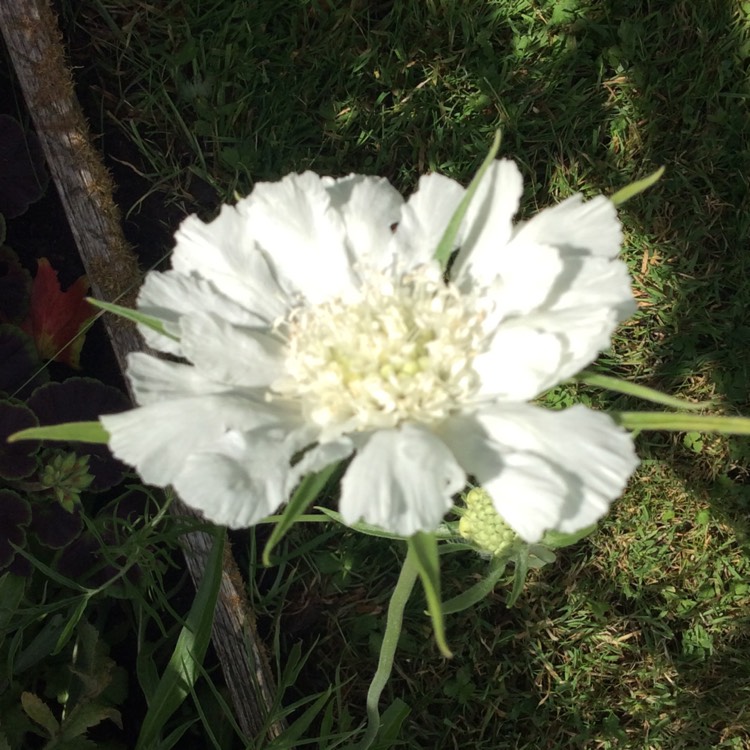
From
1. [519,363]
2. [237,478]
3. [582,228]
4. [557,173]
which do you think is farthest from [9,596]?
[557,173]

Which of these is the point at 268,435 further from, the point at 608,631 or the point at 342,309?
the point at 608,631

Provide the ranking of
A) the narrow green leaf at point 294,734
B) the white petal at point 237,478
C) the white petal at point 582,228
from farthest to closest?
the narrow green leaf at point 294,734
the white petal at point 582,228
the white petal at point 237,478

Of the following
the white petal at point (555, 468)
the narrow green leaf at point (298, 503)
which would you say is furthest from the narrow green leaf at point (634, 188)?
the narrow green leaf at point (298, 503)

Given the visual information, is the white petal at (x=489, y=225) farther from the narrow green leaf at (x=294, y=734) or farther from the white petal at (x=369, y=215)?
the narrow green leaf at (x=294, y=734)

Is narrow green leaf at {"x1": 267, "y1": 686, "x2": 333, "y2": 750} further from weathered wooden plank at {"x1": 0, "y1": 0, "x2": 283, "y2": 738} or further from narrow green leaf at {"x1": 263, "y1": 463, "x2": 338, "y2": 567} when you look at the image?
narrow green leaf at {"x1": 263, "y1": 463, "x2": 338, "y2": 567}

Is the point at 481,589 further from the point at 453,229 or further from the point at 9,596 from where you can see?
the point at 9,596

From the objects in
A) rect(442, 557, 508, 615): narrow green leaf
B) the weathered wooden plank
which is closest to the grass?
the weathered wooden plank
